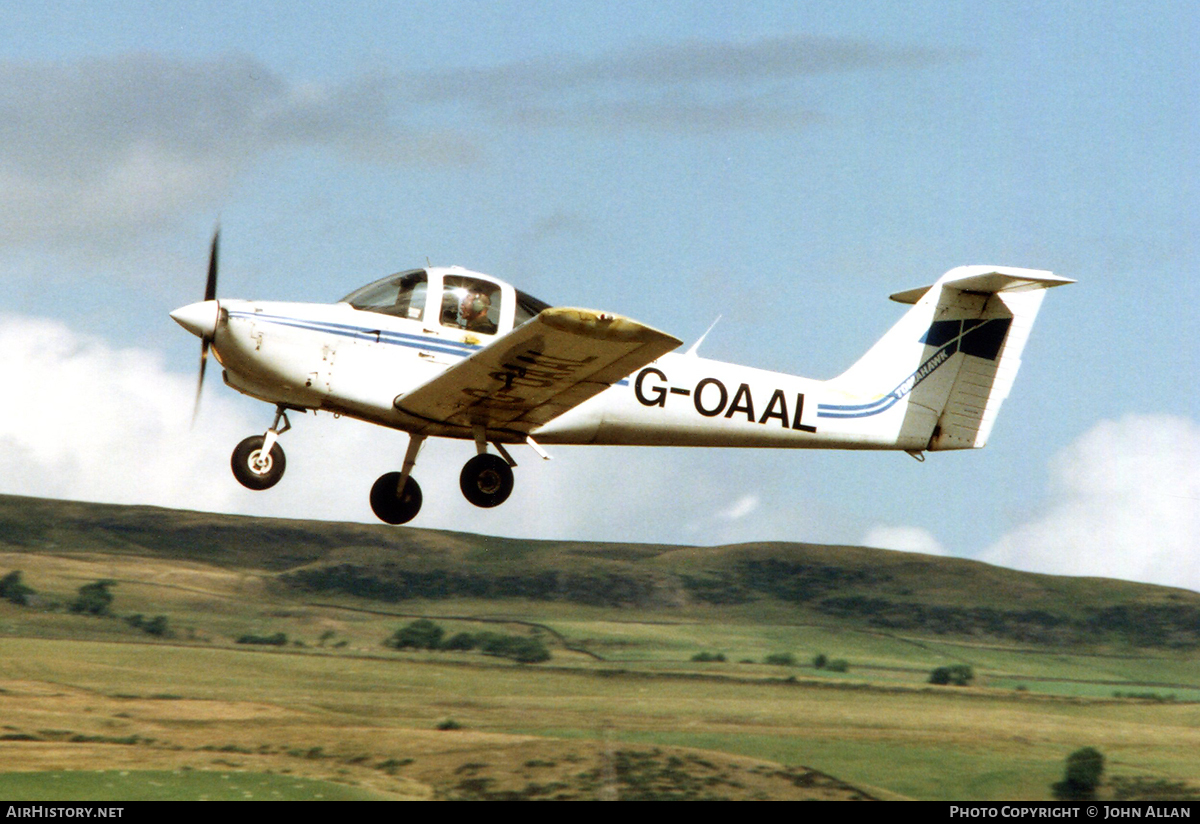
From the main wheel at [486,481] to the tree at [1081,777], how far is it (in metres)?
71.7

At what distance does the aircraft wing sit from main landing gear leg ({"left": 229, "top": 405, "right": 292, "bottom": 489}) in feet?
4.64

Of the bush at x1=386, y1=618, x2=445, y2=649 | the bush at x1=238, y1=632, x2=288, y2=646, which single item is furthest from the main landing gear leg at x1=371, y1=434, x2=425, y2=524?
the bush at x1=238, y1=632, x2=288, y2=646

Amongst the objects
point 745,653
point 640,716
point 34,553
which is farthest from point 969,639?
point 34,553

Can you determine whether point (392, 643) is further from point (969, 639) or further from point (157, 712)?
point (969, 639)

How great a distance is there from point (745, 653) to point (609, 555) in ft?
67.8

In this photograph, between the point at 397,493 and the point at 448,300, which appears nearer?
the point at 448,300

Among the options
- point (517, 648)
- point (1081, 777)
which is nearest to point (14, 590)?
point (517, 648)

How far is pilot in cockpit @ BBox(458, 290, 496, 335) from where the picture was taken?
14.1 metres

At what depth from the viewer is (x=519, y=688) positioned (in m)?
88.5

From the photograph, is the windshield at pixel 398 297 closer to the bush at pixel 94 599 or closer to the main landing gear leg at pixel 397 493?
the main landing gear leg at pixel 397 493

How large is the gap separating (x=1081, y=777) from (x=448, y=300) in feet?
252

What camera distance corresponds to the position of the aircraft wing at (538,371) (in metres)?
11.7

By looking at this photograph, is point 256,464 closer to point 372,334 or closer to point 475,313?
point 372,334

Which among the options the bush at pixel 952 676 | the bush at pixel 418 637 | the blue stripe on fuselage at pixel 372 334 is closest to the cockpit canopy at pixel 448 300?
the blue stripe on fuselage at pixel 372 334
